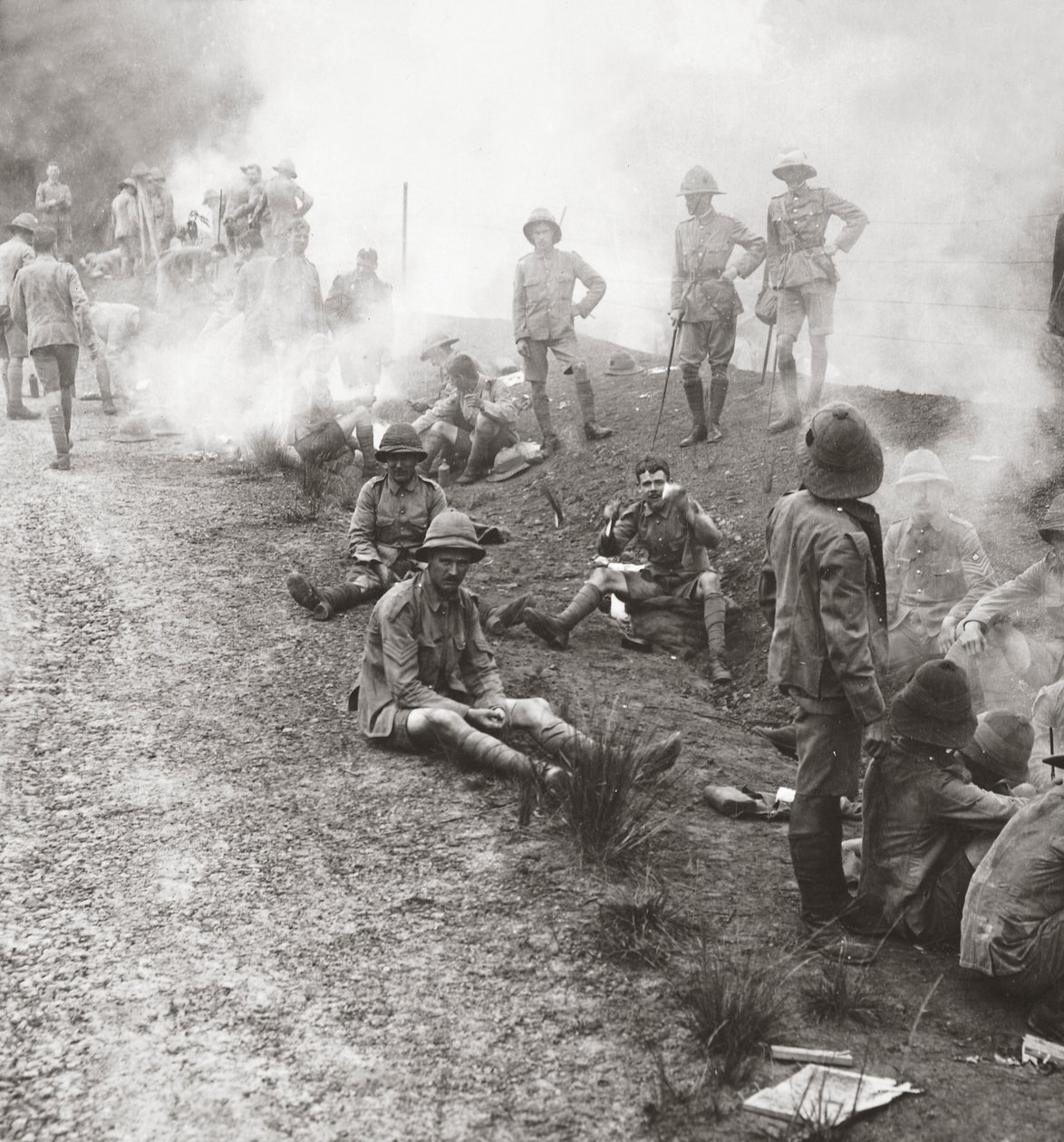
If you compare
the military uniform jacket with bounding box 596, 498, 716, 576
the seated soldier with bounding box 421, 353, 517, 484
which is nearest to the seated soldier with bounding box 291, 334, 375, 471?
the seated soldier with bounding box 421, 353, 517, 484

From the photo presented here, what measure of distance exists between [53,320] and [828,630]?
8.92m

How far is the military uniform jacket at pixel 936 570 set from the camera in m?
6.87

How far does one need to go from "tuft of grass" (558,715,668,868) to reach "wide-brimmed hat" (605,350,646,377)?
977 centimetres

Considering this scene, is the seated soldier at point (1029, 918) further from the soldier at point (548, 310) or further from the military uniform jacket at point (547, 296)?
the military uniform jacket at point (547, 296)

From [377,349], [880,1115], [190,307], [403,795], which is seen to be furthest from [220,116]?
[880,1115]

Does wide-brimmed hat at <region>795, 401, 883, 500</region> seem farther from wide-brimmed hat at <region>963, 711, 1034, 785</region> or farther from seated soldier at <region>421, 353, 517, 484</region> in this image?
seated soldier at <region>421, 353, 517, 484</region>

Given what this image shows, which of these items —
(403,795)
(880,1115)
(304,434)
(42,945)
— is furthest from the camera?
(304,434)

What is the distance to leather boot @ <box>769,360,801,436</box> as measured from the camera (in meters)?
10.2

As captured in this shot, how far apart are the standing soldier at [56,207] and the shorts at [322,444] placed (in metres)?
11.4

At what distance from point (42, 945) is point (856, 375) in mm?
14908

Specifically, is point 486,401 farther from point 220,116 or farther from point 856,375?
point 220,116

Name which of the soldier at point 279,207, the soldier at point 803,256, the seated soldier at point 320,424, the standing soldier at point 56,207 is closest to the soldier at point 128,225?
the standing soldier at point 56,207

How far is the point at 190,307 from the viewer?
58.0 ft

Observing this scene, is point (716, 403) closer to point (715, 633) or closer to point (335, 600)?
point (715, 633)
